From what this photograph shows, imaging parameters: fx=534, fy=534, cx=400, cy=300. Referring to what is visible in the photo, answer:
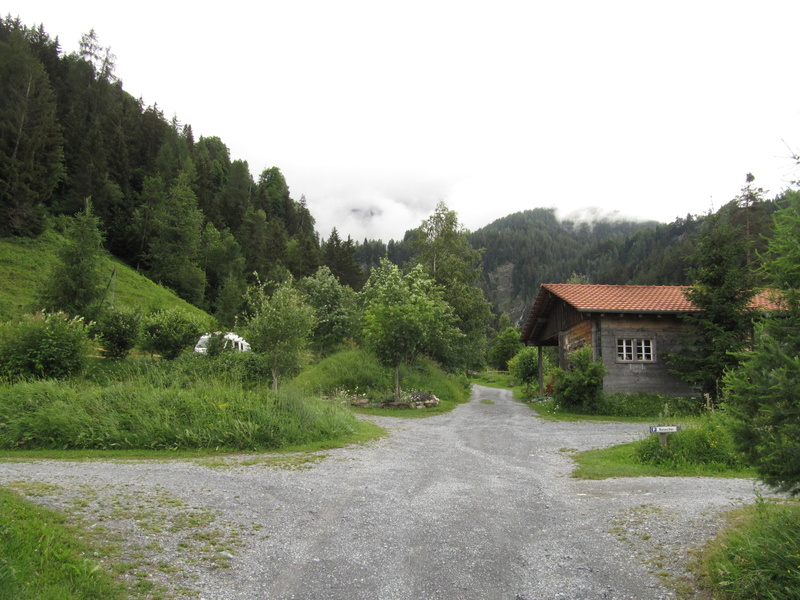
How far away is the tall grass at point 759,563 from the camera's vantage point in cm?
390

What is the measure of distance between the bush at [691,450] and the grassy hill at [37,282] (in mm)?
26302

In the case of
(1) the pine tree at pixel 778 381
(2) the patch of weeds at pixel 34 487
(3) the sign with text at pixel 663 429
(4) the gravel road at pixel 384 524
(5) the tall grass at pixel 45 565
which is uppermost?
(1) the pine tree at pixel 778 381

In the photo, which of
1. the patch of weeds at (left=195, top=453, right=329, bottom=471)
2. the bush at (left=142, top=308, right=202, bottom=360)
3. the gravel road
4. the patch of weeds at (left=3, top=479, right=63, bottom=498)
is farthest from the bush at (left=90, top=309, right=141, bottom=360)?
the patch of weeds at (left=3, top=479, right=63, bottom=498)

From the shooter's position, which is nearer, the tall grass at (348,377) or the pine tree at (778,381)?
the pine tree at (778,381)

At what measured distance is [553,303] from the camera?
29.8m

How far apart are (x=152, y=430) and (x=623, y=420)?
1642 cm

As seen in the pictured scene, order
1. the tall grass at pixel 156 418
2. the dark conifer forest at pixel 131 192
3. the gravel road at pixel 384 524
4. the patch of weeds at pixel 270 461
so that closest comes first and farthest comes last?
the gravel road at pixel 384 524, the patch of weeds at pixel 270 461, the tall grass at pixel 156 418, the dark conifer forest at pixel 131 192

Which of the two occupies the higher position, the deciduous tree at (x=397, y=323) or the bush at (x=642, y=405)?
the deciduous tree at (x=397, y=323)

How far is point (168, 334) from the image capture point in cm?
2411

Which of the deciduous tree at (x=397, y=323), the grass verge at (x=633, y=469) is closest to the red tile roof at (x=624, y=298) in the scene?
the deciduous tree at (x=397, y=323)

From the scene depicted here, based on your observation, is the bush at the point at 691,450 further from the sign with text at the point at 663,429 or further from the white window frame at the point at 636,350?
the white window frame at the point at 636,350

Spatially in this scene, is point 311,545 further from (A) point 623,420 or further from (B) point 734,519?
(A) point 623,420

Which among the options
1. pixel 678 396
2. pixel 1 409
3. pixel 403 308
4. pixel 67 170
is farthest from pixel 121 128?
pixel 678 396

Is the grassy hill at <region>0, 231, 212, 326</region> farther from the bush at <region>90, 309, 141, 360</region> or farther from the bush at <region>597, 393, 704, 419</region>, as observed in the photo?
the bush at <region>597, 393, 704, 419</region>
